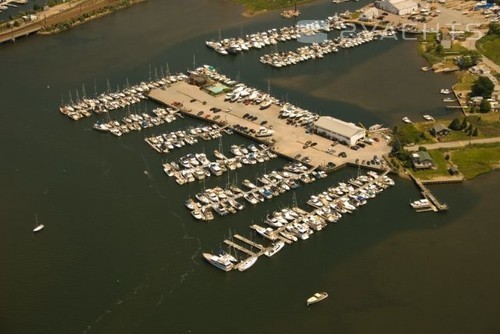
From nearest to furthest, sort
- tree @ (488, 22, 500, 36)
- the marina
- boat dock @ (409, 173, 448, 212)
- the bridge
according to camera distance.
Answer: boat dock @ (409, 173, 448, 212) → the marina → tree @ (488, 22, 500, 36) → the bridge

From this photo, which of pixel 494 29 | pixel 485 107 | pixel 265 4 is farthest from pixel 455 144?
pixel 265 4

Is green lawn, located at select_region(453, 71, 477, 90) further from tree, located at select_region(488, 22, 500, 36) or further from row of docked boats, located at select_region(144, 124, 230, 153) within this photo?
row of docked boats, located at select_region(144, 124, 230, 153)

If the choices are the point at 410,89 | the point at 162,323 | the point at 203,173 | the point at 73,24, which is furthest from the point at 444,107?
the point at 73,24

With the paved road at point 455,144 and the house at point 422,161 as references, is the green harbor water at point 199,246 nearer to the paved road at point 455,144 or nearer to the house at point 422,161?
the house at point 422,161

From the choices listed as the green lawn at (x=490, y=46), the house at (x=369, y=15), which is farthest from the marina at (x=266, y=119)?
the house at (x=369, y=15)

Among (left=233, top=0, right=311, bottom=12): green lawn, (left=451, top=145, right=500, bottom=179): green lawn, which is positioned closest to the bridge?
(left=233, top=0, right=311, bottom=12): green lawn

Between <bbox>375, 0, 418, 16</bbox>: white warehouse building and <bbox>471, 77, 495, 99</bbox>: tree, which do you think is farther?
<bbox>375, 0, 418, 16</bbox>: white warehouse building
